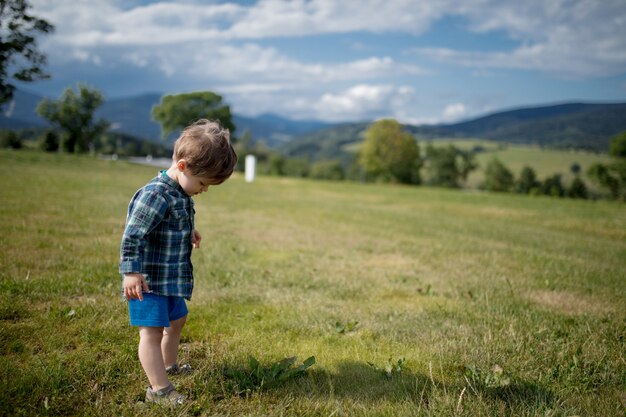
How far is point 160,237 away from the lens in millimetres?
3111

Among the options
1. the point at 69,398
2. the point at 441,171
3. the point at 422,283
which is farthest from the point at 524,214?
the point at 441,171

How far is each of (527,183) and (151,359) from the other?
10054cm

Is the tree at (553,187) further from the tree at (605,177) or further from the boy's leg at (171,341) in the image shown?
the boy's leg at (171,341)

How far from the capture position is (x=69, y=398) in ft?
9.55

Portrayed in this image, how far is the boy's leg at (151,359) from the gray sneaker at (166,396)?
0.11 ft

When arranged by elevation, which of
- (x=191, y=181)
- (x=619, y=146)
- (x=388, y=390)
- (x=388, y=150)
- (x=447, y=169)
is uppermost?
(x=619, y=146)

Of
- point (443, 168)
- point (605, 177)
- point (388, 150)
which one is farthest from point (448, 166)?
point (605, 177)

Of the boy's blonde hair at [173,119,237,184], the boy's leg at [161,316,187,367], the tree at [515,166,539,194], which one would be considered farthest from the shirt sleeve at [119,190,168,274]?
the tree at [515,166,539,194]

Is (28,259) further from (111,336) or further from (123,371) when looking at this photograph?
(123,371)

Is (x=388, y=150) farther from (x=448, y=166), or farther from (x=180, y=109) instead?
(x=180, y=109)

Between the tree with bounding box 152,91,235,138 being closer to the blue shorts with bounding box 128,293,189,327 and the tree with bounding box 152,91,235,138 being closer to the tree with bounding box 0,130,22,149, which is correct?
the tree with bounding box 0,130,22,149

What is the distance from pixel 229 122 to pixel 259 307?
191 feet

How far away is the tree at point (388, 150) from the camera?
8025 cm

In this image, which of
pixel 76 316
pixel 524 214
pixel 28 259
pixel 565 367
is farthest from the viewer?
pixel 524 214
